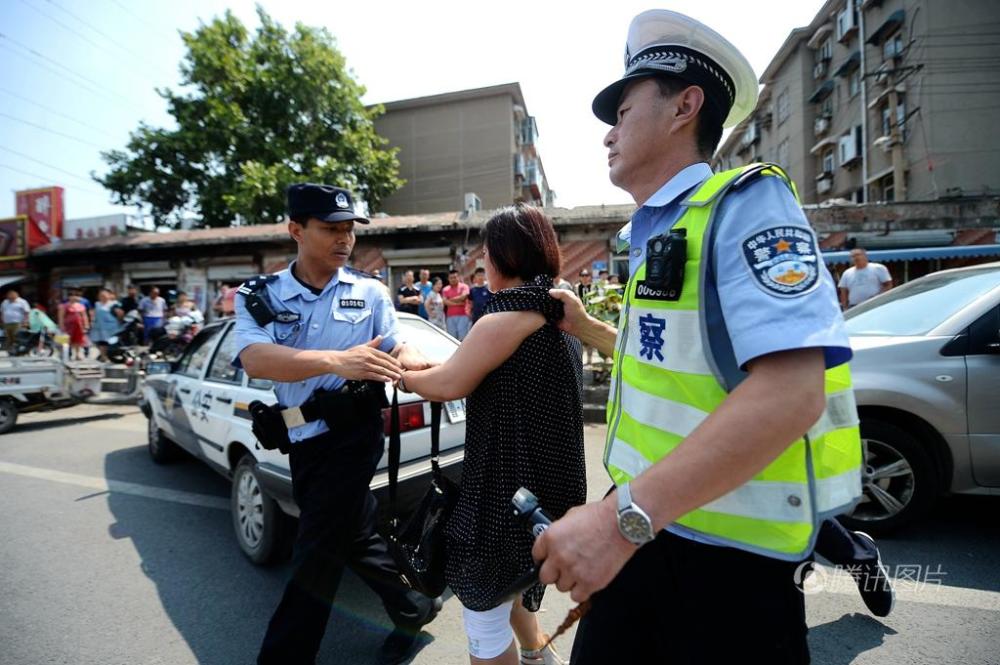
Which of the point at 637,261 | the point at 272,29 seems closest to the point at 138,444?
the point at 637,261

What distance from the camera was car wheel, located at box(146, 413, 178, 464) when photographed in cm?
533

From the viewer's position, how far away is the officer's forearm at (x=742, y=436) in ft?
2.56

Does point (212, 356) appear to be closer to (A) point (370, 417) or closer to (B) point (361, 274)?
(B) point (361, 274)

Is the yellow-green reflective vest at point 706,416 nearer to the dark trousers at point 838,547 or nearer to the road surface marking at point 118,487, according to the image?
the dark trousers at point 838,547

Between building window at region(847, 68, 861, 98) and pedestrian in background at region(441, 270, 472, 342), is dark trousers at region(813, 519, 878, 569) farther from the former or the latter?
building window at region(847, 68, 861, 98)

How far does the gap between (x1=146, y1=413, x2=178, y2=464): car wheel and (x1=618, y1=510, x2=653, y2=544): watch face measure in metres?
5.82

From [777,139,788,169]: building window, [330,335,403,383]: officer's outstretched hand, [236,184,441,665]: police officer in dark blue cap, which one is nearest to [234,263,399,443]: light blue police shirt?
[236,184,441,665]: police officer in dark blue cap

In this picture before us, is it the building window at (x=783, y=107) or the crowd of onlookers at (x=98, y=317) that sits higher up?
the building window at (x=783, y=107)

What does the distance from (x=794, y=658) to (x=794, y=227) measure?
82cm

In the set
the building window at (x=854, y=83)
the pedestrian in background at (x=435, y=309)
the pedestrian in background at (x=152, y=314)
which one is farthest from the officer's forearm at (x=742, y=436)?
the building window at (x=854, y=83)

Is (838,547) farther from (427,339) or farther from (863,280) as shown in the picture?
(863,280)

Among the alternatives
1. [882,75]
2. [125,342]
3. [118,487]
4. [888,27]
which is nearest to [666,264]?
[118,487]

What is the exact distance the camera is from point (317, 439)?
84.7 inches

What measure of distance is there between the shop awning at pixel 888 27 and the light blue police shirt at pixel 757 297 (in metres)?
25.2
